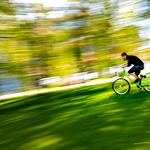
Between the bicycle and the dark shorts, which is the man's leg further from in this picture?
the bicycle

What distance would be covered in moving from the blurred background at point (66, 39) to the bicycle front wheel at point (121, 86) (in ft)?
26.1

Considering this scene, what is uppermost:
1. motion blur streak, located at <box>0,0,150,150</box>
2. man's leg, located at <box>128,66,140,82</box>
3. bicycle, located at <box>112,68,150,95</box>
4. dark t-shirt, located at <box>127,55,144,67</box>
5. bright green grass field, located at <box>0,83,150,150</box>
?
motion blur streak, located at <box>0,0,150,150</box>

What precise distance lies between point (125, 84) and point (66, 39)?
28.4ft

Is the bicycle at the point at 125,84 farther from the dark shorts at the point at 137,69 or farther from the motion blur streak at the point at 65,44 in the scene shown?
the motion blur streak at the point at 65,44

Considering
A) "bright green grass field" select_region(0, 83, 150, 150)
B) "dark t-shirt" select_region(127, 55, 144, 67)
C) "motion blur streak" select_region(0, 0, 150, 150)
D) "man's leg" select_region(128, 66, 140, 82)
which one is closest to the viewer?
"bright green grass field" select_region(0, 83, 150, 150)

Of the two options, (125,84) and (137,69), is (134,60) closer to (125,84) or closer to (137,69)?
(137,69)

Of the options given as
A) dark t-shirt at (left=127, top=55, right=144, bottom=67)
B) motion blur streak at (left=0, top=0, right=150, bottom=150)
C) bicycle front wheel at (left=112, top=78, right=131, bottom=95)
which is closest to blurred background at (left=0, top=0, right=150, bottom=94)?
motion blur streak at (left=0, top=0, right=150, bottom=150)

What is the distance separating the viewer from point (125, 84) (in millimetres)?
7410

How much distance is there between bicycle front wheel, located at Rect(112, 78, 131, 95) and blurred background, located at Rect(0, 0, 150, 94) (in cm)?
796

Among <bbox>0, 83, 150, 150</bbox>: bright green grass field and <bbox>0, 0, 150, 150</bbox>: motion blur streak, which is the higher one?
<bbox>0, 0, 150, 150</bbox>: motion blur streak

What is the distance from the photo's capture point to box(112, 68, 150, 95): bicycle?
6.91 m

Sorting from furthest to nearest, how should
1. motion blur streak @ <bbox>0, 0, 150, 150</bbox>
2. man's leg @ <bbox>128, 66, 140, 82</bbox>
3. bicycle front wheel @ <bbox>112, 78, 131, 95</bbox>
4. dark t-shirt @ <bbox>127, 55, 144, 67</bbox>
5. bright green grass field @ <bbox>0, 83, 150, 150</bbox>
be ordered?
motion blur streak @ <bbox>0, 0, 150, 150</bbox> → bicycle front wheel @ <bbox>112, 78, 131, 95</bbox> → man's leg @ <bbox>128, 66, 140, 82</bbox> → dark t-shirt @ <bbox>127, 55, 144, 67</bbox> → bright green grass field @ <bbox>0, 83, 150, 150</bbox>

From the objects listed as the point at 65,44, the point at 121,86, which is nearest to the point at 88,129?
the point at 121,86

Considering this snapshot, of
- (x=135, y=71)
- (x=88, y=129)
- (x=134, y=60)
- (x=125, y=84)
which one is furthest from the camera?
(x=125, y=84)
